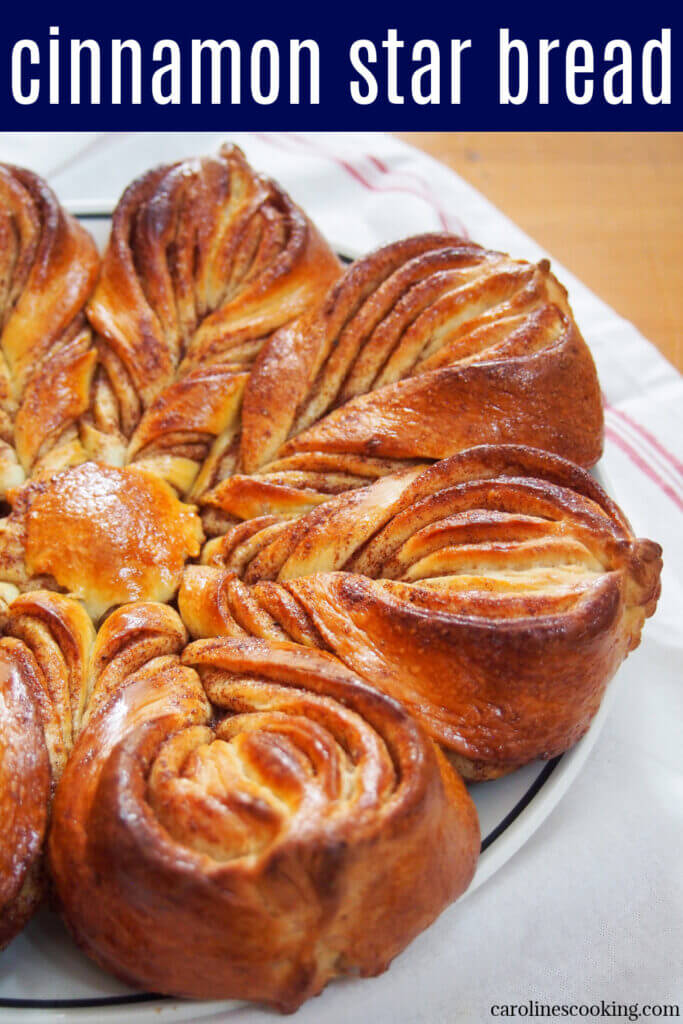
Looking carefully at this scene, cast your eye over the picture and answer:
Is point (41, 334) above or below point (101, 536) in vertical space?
above

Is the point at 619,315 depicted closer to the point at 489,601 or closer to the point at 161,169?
the point at 161,169

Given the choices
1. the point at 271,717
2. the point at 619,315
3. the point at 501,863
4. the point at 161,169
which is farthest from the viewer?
the point at 619,315

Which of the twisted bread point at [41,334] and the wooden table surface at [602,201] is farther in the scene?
the wooden table surface at [602,201]

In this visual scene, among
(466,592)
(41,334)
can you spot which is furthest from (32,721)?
(41,334)

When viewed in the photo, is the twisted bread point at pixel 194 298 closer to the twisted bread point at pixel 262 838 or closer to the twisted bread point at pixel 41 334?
the twisted bread point at pixel 41 334

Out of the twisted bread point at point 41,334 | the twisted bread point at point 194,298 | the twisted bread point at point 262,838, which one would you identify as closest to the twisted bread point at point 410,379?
the twisted bread point at point 194,298

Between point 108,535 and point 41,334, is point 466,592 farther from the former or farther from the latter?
point 41,334

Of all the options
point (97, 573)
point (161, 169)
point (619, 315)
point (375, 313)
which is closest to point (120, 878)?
point (97, 573)
